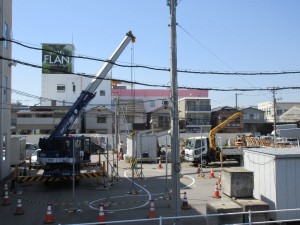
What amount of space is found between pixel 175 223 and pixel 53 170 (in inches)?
418

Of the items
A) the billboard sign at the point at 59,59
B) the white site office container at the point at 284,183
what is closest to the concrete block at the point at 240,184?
the white site office container at the point at 284,183

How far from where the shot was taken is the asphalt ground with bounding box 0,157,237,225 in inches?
503

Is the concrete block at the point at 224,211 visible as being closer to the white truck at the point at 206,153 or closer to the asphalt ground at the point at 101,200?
the asphalt ground at the point at 101,200

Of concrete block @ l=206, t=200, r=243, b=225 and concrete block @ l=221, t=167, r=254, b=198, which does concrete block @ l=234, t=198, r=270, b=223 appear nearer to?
concrete block @ l=206, t=200, r=243, b=225

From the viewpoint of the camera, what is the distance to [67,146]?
62.8 ft

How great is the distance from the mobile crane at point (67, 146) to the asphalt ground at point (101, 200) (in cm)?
111

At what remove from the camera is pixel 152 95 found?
3728 inches

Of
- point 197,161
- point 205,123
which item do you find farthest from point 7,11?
point 205,123

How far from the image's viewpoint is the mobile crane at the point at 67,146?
1867 cm

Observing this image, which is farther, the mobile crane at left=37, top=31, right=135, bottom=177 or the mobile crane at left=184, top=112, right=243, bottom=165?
the mobile crane at left=184, top=112, right=243, bottom=165

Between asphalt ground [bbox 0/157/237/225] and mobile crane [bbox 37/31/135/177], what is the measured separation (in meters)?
1.11

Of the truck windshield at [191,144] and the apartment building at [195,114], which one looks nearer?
the truck windshield at [191,144]

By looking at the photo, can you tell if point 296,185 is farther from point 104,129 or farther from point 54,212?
point 104,129

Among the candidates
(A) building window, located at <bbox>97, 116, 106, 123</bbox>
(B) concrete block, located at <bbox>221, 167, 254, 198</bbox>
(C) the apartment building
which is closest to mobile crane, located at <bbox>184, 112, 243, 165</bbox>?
(B) concrete block, located at <bbox>221, 167, 254, 198</bbox>
